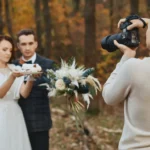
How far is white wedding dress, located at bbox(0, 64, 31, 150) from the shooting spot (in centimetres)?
470

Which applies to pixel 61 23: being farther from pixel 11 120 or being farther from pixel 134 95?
pixel 134 95

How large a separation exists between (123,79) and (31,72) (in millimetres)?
1908

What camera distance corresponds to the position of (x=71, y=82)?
4500mm

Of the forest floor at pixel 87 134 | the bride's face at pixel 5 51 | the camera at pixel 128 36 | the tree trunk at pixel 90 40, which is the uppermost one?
the camera at pixel 128 36

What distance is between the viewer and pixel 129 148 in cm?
271

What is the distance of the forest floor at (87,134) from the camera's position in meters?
7.66

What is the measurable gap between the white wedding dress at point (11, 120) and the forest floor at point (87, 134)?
6.44ft

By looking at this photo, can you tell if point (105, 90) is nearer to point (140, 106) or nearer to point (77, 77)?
point (140, 106)

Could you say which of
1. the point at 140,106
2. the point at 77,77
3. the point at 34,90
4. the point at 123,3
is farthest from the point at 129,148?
the point at 123,3

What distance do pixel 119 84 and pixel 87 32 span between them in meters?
8.53

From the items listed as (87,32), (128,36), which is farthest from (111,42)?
(87,32)

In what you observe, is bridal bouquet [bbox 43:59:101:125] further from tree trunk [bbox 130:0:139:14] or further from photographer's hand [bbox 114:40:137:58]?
tree trunk [bbox 130:0:139:14]

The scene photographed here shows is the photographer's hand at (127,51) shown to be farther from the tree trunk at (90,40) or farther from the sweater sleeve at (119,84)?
the tree trunk at (90,40)

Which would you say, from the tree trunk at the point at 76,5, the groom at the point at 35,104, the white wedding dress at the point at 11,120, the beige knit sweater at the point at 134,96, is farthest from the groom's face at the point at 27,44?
the tree trunk at the point at 76,5
